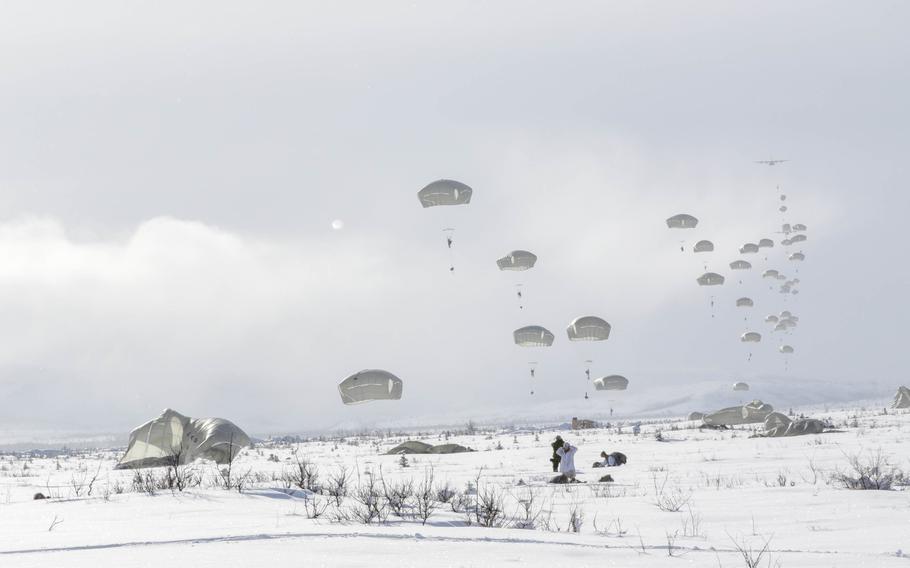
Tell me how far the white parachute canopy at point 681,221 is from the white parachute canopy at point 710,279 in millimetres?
9732

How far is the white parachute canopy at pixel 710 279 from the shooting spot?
6225cm

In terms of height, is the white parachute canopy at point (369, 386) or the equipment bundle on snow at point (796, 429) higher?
the white parachute canopy at point (369, 386)

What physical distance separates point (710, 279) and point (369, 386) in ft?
112

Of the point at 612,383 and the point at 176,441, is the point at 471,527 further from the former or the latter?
the point at 612,383

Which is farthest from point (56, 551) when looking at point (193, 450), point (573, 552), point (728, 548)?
point (193, 450)

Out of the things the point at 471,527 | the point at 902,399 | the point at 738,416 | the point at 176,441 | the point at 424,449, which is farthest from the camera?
the point at 902,399

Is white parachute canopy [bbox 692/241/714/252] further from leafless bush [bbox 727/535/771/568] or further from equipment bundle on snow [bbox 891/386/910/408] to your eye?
leafless bush [bbox 727/535/771/568]

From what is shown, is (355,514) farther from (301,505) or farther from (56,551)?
(56,551)

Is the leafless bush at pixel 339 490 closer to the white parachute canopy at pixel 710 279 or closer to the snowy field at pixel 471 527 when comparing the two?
the snowy field at pixel 471 527

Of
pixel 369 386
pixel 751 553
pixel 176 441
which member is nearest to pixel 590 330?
pixel 369 386

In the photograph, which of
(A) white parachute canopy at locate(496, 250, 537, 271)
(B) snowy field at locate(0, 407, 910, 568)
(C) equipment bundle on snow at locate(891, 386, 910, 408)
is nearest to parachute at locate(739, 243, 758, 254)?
(C) equipment bundle on snow at locate(891, 386, 910, 408)

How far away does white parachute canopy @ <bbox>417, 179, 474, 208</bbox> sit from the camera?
38.7 meters

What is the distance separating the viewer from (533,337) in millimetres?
44562

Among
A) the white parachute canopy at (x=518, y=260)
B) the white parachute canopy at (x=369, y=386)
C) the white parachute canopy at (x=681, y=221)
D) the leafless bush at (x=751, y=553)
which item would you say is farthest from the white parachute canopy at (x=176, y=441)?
the white parachute canopy at (x=681, y=221)
